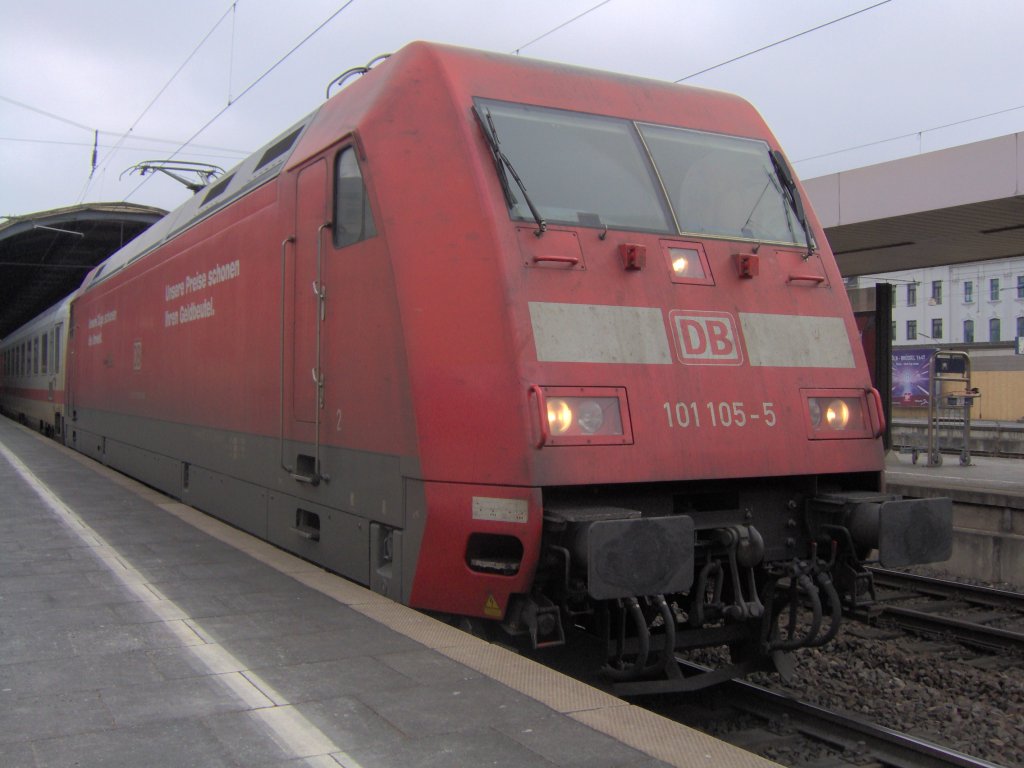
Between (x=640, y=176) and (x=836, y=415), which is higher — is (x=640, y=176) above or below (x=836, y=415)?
above

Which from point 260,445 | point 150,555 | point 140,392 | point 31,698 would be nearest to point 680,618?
point 260,445

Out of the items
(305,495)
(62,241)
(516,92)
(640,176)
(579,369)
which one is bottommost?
(305,495)

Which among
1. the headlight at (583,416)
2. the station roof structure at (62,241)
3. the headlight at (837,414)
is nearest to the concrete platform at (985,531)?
the headlight at (837,414)

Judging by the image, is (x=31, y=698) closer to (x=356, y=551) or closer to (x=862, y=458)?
(x=356, y=551)

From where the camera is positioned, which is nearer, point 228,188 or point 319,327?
point 319,327

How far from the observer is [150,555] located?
6.87 meters

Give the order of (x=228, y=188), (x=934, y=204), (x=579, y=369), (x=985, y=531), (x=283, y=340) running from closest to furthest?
(x=579, y=369)
(x=283, y=340)
(x=228, y=188)
(x=985, y=531)
(x=934, y=204)

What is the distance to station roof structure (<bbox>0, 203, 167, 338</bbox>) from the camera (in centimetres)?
2297

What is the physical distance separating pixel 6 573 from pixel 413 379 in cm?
349

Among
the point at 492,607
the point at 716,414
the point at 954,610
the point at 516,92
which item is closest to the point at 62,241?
the point at 516,92

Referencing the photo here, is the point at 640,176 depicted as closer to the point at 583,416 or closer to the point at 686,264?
the point at 686,264

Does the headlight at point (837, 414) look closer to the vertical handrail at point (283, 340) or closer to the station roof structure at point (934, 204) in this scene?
the vertical handrail at point (283, 340)

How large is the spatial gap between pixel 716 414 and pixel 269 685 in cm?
245

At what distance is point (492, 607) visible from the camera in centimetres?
453
